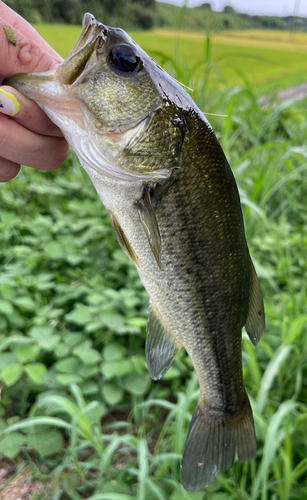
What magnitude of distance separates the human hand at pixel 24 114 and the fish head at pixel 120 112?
4 cm

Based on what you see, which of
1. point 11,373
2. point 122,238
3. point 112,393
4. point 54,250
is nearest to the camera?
point 122,238

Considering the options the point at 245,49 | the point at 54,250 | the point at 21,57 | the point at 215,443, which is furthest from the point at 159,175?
the point at 245,49

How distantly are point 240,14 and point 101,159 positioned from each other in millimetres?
3946

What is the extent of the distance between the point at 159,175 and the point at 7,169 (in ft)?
1.25

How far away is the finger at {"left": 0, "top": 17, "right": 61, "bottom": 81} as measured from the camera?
642mm

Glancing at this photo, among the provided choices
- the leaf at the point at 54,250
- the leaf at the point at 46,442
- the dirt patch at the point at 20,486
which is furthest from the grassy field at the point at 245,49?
the dirt patch at the point at 20,486

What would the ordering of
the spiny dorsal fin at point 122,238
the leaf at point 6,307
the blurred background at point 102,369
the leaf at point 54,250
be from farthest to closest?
the leaf at point 54,250 < the leaf at point 6,307 < the blurred background at point 102,369 < the spiny dorsal fin at point 122,238

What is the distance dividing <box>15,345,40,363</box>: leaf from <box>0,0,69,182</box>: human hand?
1.97 ft

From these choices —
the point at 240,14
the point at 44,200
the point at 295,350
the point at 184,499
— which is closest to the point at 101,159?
the point at 184,499

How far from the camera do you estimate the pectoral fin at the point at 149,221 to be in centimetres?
63

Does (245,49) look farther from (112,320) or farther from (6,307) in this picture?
(6,307)

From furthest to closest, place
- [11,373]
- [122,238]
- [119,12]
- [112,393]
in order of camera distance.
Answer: [119,12]
[112,393]
[11,373]
[122,238]

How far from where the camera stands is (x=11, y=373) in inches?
41.3

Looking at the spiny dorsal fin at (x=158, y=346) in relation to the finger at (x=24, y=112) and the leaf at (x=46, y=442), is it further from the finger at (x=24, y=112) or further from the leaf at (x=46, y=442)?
the leaf at (x=46, y=442)
